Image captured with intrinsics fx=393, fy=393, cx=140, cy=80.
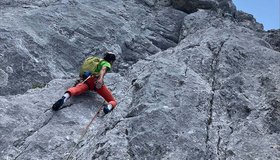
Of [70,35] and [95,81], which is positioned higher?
[95,81]

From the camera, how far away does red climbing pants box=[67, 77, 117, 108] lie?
14166 millimetres

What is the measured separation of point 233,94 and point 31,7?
12833 millimetres

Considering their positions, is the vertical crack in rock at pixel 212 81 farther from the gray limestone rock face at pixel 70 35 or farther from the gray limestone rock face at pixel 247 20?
the gray limestone rock face at pixel 247 20

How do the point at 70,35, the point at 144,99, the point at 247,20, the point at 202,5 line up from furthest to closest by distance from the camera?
the point at 247,20 → the point at 202,5 → the point at 70,35 → the point at 144,99

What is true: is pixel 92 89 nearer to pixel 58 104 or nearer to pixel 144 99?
pixel 58 104

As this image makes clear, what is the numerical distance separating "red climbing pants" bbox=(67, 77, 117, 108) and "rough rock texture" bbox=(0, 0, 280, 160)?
396mm

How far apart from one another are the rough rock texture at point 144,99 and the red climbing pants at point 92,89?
0.40 m

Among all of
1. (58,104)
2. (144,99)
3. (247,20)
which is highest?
(247,20)

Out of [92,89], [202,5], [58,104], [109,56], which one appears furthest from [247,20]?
[58,104]

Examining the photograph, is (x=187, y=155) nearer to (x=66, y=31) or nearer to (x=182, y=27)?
(x=66, y=31)

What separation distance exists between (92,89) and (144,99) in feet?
8.72

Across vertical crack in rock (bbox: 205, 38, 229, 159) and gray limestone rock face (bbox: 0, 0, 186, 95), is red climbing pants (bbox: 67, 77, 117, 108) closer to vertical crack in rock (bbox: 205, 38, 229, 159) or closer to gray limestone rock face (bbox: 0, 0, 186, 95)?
gray limestone rock face (bbox: 0, 0, 186, 95)

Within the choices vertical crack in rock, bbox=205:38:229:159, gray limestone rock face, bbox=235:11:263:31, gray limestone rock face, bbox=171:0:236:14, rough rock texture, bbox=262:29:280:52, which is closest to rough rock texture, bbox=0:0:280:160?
vertical crack in rock, bbox=205:38:229:159

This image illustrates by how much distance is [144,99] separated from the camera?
519 inches
